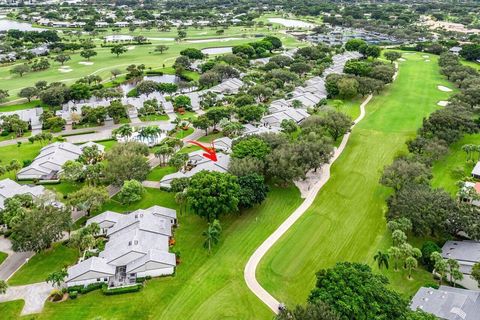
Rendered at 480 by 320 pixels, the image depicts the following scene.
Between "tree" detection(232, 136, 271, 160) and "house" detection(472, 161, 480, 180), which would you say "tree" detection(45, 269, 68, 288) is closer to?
"tree" detection(232, 136, 271, 160)

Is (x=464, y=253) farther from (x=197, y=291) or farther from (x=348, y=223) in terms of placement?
(x=197, y=291)

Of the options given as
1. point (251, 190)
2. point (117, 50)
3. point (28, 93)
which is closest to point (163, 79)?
point (117, 50)

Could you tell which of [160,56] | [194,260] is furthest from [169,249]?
[160,56]

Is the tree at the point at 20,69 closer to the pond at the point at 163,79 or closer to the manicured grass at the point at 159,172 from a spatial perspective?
the pond at the point at 163,79

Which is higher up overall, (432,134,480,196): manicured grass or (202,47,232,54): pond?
(202,47,232,54): pond

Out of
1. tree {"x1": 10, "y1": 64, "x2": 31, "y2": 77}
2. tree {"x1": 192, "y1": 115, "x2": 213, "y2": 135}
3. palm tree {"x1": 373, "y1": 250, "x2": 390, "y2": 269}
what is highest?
tree {"x1": 10, "y1": 64, "x2": 31, "y2": 77}

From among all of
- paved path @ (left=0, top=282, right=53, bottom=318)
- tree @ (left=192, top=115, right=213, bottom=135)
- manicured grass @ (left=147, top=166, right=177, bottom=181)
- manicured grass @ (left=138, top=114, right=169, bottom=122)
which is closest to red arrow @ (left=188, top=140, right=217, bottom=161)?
tree @ (left=192, top=115, right=213, bottom=135)

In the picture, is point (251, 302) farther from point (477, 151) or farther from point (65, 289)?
point (477, 151)
